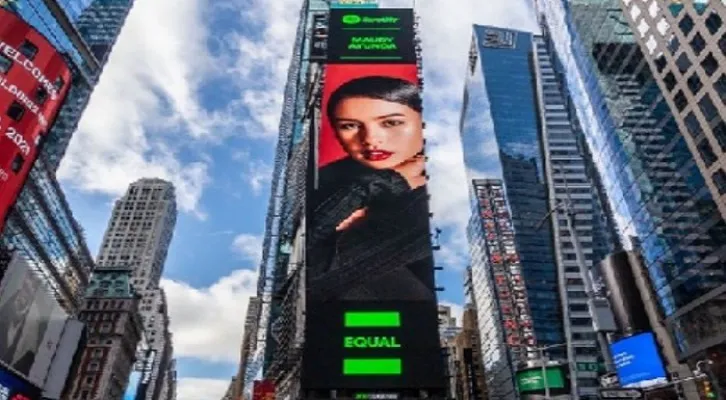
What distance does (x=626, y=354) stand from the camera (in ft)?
102

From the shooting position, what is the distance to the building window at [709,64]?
4519 cm

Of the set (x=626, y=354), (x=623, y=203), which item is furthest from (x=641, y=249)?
(x=626, y=354)

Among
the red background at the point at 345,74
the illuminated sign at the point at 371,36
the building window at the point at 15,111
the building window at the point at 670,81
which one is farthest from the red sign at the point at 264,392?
the building window at the point at 670,81

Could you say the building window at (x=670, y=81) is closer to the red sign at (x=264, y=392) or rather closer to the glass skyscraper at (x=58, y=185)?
the red sign at (x=264, y=392)

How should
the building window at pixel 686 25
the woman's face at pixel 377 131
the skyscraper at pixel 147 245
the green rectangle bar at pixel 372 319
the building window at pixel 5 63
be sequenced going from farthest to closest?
the skyscraper at pixel 147 245 → the building window at pixel 686 25 → the woman's face at pixel 377 131 → the green rectangle bar at pixel 372 319 → the building window at pixel 5 63

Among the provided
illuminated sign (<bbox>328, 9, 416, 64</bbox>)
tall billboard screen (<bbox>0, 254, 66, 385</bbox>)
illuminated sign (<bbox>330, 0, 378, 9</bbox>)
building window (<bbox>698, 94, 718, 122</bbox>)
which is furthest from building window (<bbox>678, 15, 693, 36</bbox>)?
tall billboard screen (<bbox>0, 254, 66, 385</bbox>)

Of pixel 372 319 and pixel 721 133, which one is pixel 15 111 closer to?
pixel 372 319

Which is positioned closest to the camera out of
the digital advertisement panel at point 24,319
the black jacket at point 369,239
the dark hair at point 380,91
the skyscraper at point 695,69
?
the digital advertisement panel at point 24,319

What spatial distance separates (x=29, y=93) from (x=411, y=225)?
85.4ft

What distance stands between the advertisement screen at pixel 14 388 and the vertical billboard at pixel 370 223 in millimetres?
15541

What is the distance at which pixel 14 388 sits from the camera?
28.6 meters

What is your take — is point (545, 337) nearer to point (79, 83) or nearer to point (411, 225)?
point (411, 225)

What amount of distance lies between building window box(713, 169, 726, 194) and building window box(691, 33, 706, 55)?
11.2 meters

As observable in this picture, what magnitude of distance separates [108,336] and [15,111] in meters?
86.4
